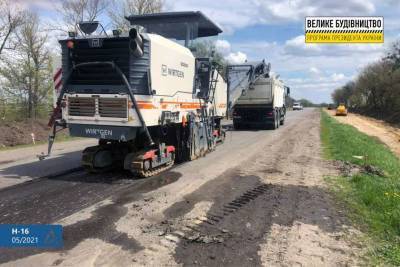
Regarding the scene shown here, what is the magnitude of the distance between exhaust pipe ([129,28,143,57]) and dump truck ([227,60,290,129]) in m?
12.5

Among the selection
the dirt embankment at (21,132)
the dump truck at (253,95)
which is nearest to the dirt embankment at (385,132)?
the dump truck at (253,95)

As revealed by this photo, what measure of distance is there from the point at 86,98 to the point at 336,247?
589 centimetres

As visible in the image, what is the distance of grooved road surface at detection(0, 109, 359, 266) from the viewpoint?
16.0 ft

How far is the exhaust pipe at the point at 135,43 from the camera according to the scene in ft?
27.1

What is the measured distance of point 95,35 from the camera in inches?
348

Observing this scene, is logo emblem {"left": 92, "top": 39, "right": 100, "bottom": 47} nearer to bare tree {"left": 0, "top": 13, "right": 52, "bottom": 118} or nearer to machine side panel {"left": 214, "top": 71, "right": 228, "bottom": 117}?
machine side panel {"left": 214, "top": 71, "right": 228, "bottom": 117}

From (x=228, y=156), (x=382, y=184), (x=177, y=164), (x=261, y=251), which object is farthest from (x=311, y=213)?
(x=228, y=156)

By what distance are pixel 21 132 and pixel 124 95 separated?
10393 millimetres

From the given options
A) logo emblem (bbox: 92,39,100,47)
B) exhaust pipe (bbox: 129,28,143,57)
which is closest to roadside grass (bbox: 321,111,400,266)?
exhaust pipe (bbox: 129,28,143,57)

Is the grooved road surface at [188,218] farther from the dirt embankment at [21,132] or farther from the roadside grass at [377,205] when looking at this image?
the dirt embankment at [21,132]

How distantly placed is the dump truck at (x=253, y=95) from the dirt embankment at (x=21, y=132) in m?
8.77

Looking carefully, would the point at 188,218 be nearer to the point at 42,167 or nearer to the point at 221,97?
the point at 42,167

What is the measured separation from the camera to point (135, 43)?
8352 mm

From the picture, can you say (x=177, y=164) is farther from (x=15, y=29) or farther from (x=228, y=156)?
(x=15, y=29)
